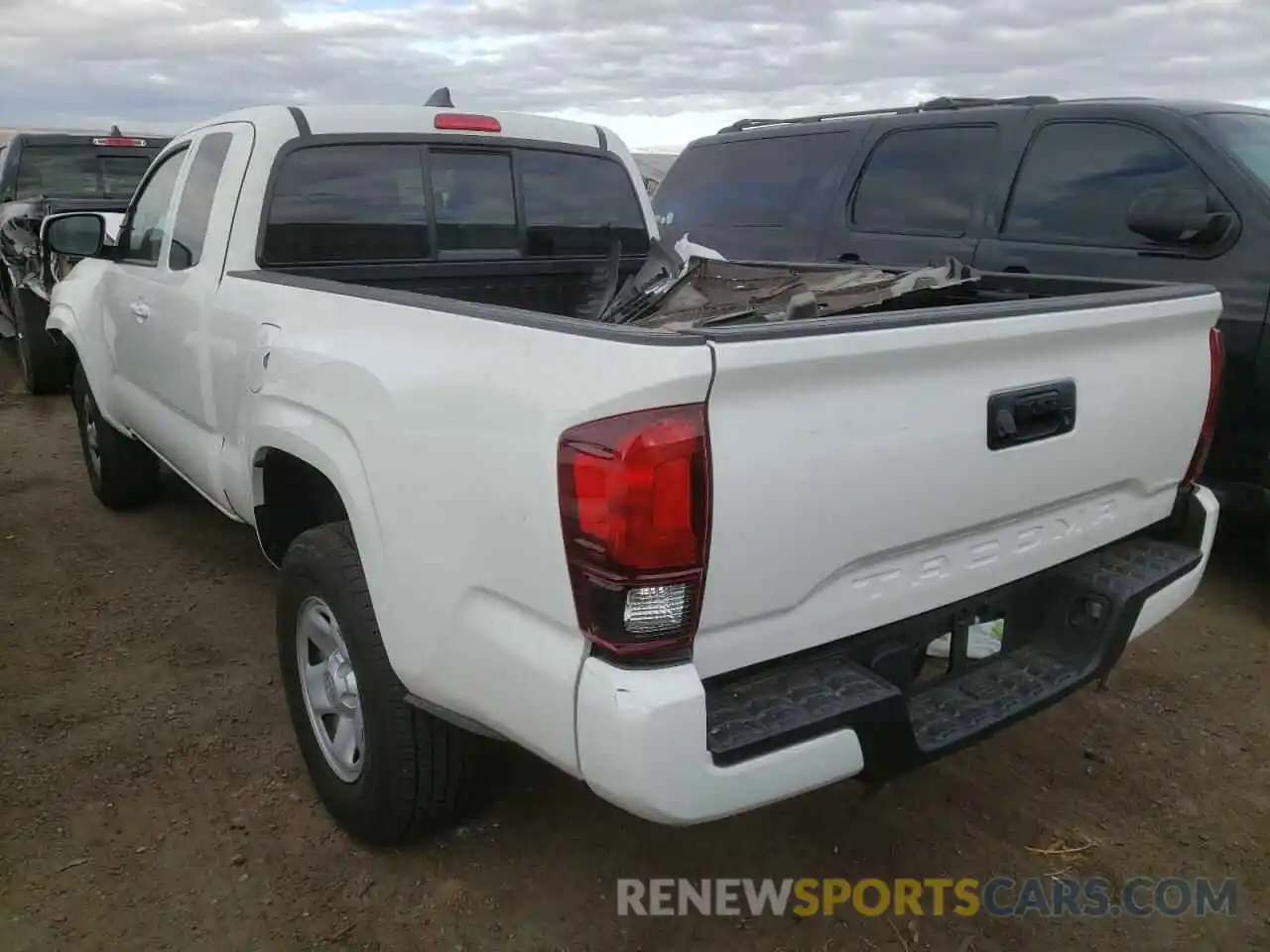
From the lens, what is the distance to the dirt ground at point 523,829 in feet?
8.33

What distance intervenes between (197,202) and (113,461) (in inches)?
79.4

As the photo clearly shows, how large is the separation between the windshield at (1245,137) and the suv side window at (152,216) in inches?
171

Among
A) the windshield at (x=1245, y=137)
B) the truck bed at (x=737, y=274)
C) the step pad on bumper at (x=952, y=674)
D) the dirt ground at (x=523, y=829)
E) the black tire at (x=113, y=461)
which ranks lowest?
the dirt ground at (x=523, y=829)

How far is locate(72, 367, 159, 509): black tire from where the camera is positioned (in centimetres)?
519

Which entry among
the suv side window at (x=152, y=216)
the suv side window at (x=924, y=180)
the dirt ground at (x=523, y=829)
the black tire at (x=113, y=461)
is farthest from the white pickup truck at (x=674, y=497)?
the suv side window at (x=924, y=180)

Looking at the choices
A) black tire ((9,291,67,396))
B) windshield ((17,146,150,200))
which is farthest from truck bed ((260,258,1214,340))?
windshield ((17,146,150,200))

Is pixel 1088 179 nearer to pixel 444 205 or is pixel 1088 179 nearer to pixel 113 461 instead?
pixel 444 205

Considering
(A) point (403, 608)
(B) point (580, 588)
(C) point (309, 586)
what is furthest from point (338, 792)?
(B) point (580, 588)

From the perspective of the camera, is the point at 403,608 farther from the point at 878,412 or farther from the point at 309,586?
the point at 878,412

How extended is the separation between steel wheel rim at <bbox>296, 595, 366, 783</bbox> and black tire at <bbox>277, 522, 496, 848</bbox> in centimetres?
3

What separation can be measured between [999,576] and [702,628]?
0.88 m

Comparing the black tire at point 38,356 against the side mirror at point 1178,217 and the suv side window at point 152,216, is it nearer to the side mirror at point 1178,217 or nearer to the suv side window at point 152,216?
the suv side window at point 152,216

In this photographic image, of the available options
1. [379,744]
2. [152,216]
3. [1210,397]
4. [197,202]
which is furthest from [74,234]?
[1210,397]

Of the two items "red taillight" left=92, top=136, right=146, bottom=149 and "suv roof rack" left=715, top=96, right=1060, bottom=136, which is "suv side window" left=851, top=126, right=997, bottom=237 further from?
"red taillight" left=92, top=136, right=146, bottom=149
